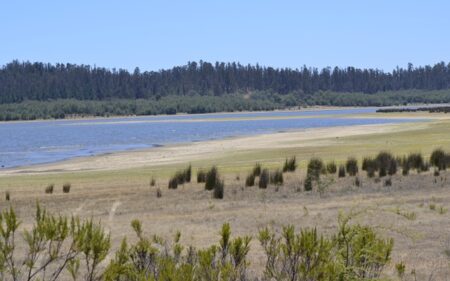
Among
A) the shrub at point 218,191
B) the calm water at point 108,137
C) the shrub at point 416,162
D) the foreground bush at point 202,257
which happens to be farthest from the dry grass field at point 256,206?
the calm water at point 108,137

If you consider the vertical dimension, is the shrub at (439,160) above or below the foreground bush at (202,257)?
below

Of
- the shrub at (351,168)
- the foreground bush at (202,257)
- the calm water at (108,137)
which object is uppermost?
the foreground bush at (202,257)

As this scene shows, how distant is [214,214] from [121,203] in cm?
372

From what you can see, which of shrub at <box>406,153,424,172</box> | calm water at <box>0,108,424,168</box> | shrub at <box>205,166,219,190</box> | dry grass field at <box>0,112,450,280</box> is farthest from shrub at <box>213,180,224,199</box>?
calm water at <box>0,108,424,168</box>

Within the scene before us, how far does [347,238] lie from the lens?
6773 millimetres

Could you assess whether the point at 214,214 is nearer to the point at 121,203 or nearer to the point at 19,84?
the point at 121,203

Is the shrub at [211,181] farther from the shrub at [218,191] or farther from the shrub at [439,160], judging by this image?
the shrub at [439,160]

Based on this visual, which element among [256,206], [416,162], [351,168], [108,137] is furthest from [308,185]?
[108,137]

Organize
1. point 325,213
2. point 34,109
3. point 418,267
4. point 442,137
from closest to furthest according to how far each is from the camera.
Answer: point 418,267 < point 325,213 < point 442,137 < point 34,109

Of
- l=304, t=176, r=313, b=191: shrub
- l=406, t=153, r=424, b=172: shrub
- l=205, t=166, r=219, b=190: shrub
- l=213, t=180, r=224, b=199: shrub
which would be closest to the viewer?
l=213, t=180, r=224, b=199: shrub

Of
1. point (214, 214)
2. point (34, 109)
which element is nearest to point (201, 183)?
point (214, 214)

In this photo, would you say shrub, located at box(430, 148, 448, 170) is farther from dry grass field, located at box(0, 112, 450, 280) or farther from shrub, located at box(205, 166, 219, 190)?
shrub, located at box(205, 166, 219, 190)

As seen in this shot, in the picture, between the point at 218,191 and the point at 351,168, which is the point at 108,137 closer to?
the point at 351,168

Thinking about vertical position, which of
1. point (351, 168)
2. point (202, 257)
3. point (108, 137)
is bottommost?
point (108, 137)
